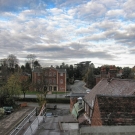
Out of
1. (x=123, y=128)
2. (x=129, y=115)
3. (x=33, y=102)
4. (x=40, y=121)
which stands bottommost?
(x=33, y=102)

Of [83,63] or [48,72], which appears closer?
[48,72]

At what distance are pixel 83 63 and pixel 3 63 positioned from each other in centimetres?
5897

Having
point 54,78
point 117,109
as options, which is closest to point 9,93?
point 54,78

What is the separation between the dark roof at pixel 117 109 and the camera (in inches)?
340

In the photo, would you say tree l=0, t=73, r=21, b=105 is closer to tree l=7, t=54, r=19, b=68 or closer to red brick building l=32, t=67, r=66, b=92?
red brick building l=32, t=67, r=66, b=92

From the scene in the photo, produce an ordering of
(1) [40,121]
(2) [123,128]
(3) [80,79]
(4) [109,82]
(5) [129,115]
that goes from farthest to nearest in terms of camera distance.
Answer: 1. (3) [80,79]
2. (4) [109,82]
3. (1) [40,121]
4. (5) [129,115]
5. (2) [123,128]

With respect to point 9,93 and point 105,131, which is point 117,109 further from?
point 9,93

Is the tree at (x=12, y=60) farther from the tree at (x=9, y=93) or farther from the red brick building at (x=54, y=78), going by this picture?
the tree at (x=9, y=93)

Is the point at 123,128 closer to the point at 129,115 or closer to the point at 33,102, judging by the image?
the point at 129,115

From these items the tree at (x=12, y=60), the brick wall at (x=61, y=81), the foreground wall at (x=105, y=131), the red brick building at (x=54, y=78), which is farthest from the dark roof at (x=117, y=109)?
the tree at (x=12, y=60)

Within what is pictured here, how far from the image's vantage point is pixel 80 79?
4857 inches

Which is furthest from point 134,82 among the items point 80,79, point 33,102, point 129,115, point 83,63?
point 83,63

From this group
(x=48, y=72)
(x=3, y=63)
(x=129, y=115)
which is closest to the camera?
(x=129, y=115)

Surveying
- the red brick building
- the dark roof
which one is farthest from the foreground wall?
the red brick building
